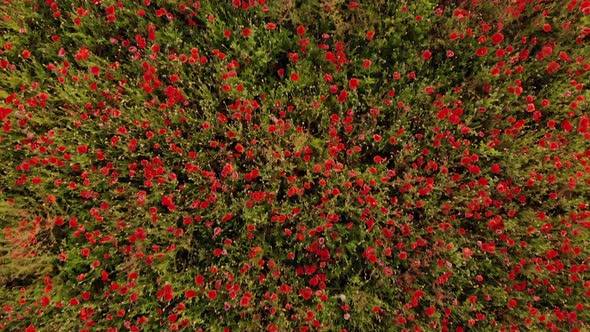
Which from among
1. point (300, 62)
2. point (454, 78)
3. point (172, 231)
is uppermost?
point (454, 78)

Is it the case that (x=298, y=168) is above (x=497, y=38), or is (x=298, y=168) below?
below

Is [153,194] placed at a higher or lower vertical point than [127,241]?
higher

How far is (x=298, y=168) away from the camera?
3451 mm

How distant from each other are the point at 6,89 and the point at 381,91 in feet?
11.6

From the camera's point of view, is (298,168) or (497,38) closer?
(497,38)

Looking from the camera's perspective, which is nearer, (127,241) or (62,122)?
(127,241)

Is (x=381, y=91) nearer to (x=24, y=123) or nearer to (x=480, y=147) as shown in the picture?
(x=480, y=147)

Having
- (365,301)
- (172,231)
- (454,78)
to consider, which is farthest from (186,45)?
(365,301)

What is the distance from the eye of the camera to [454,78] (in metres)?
3.54

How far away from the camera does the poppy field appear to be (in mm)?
3193

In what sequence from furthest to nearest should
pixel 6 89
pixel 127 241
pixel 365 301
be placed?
1. pixel 6 89
2. pixel 127 241
3. pixel 365 301

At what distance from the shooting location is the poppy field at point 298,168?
3193mm

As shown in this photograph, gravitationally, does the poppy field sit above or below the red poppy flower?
below

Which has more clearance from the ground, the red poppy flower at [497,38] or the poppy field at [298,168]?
the red poppy flower at [497,38]
